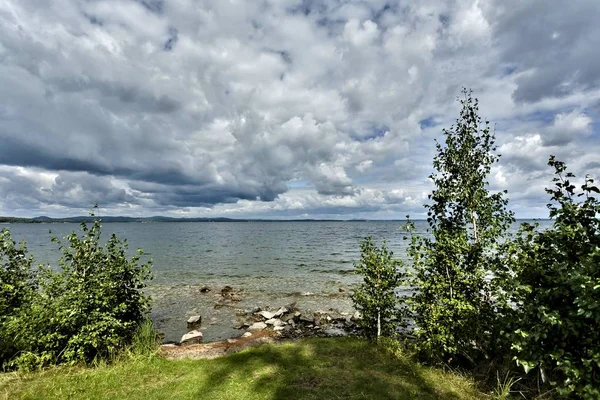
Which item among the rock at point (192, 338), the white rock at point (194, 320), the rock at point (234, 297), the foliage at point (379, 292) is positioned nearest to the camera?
the foliage at point (379, 292)

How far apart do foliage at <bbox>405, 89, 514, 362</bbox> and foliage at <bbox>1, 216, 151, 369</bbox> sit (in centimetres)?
1000

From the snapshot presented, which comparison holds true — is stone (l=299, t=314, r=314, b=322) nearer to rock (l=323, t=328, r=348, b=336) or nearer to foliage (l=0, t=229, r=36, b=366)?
rock (l=323, t=328, r=348, b=336)

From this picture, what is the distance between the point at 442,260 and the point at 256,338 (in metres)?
9.23

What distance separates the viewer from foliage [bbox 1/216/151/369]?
9.40 meters

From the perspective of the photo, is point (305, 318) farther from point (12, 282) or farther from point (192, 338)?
point (12, 282)

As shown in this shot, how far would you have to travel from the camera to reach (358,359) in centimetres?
1034

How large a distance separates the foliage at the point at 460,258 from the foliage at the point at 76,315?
1000 centimetres

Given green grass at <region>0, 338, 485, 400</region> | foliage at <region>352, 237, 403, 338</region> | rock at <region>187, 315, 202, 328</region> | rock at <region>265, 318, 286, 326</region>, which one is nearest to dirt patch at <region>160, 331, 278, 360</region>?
green grass at <region>0, 338, 485, 400</region>

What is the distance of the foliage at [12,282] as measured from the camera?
32.9ft

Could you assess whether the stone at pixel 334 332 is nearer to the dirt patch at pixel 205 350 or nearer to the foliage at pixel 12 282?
the dirt patch at pixel 205 350

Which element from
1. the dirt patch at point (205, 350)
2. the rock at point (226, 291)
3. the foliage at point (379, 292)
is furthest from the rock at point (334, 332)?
the rock at point (226, 291)

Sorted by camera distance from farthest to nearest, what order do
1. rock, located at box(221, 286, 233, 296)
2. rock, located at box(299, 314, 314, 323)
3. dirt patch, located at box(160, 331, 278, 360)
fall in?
rock, located at box(221, 286, 233, 296) → rock, located at box(299, 314, 314, 323) → dirt patch, located at box(160, 331, 278, 360)

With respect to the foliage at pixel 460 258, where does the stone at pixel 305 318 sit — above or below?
below

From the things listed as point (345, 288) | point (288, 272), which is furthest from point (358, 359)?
point (288, 272)
